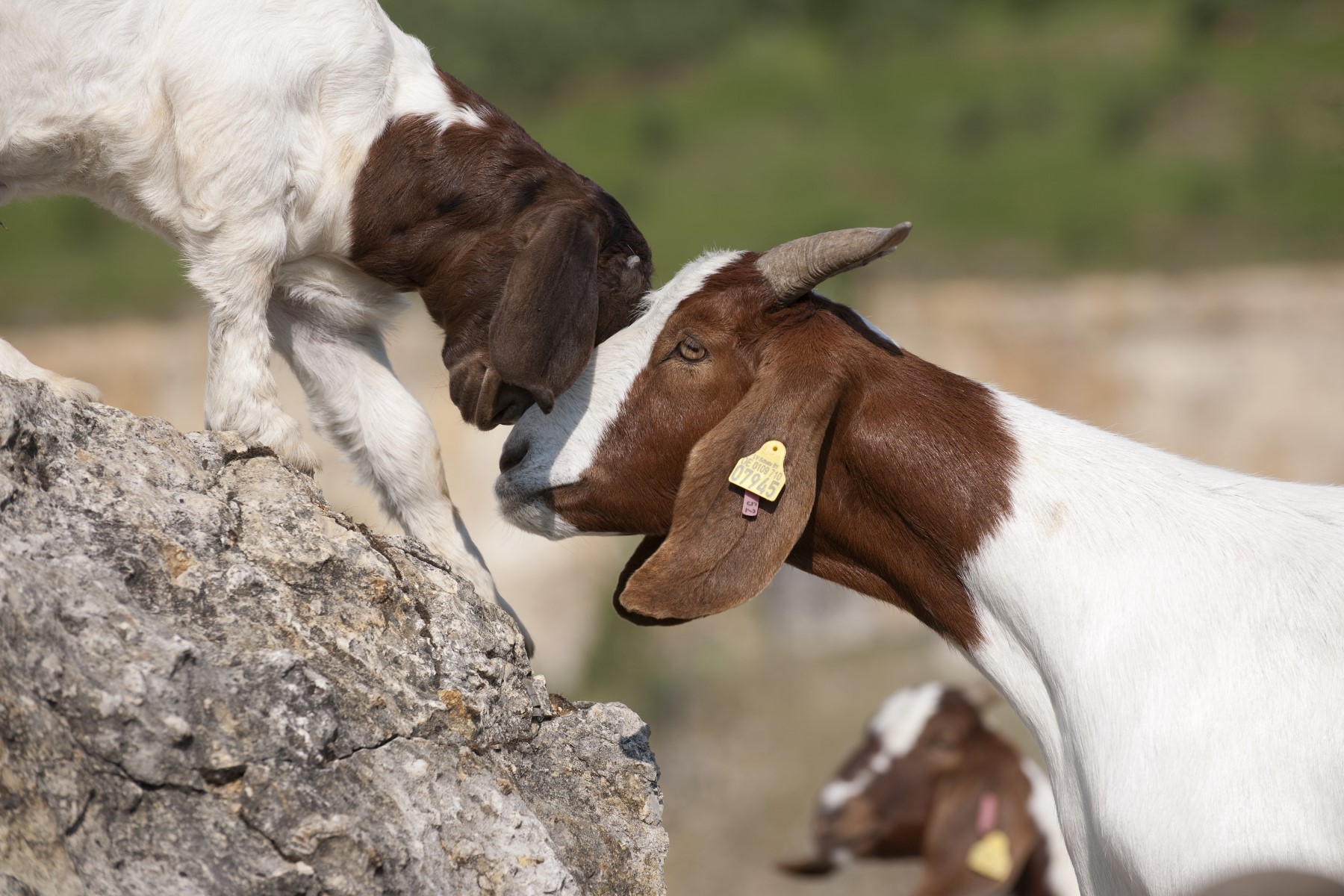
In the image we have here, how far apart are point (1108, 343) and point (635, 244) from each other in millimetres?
13619

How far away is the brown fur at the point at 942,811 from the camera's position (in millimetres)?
5691

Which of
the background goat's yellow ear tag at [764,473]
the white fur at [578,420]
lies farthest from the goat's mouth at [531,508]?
the background goat's yellow ear tag at [764,473]

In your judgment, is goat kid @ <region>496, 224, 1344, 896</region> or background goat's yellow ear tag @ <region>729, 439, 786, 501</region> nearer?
goat kid @ <region>496, 224, 1344, 896</region>

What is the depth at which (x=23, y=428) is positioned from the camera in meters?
2.67

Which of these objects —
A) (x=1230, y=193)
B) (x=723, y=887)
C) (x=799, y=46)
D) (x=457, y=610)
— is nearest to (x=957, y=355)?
(x=1230, y=193)

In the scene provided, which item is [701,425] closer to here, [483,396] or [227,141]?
[483,396]

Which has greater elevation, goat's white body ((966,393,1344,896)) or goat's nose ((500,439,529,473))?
goat's white body ((966,393,1344,896))

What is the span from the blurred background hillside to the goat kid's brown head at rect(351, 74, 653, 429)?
770 centimetres

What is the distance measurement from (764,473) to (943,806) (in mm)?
3378

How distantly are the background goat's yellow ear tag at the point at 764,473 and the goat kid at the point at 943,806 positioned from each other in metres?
3.02

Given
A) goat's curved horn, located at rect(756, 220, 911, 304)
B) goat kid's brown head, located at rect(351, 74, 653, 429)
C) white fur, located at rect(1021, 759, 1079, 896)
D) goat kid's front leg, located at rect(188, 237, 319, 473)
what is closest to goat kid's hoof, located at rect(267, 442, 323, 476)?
goat kid's front leg, located at rect(188, 237, 319, 473)

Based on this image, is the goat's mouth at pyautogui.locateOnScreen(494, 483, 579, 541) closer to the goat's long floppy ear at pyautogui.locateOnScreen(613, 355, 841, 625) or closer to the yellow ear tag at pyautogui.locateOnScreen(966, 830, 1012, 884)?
the goat's long floppy ear at pyautogui.locateOnScreen(613, 355, 841, 625)

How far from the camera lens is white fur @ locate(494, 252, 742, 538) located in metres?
3.66

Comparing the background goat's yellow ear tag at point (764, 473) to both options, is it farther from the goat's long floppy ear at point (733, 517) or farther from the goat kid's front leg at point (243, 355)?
the goat kid's front leg at point (243, 355)
